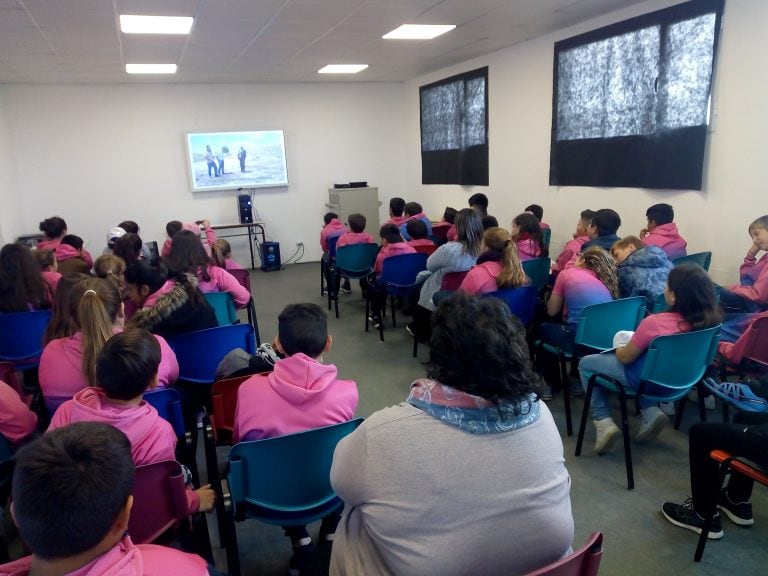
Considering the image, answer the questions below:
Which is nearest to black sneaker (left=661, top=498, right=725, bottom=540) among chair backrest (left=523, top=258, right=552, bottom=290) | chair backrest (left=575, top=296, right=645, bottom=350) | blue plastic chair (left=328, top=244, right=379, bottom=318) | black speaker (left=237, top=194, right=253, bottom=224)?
chair backrest (left=575, top=296, right=645, bottom=350)

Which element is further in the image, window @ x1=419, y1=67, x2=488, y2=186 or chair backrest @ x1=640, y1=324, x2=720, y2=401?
window @ x1=419, y1=67, x2=488, y2=186

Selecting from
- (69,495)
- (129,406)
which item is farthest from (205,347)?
(69,495)

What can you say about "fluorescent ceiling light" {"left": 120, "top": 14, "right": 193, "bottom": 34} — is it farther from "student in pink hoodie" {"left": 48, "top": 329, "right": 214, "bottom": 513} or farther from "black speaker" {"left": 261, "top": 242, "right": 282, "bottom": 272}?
"black speaker" {"left": 261, "top": 242, "right": 282, "bottom": 272}

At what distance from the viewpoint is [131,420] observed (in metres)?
1.71

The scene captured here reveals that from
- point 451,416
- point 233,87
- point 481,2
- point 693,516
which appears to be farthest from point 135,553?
point 233,87

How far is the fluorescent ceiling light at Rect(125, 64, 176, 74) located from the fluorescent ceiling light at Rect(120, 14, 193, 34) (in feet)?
6.01

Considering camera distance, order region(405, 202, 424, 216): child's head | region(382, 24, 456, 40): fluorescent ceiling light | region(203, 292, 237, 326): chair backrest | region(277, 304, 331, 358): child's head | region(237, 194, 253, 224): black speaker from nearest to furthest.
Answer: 1. region(277, 304, 331, 358): child's head
2. region(203, 292, 237, 326): chair backrest
3. region(382, 24, 456, 40): fluorescent ceiling light
4. region(405, 202, 424, 216): child's head
5. region(237, 194, 253, 224): black speaker

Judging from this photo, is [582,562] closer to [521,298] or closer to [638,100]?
[521,298]

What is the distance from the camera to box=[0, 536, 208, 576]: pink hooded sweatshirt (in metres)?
0.93

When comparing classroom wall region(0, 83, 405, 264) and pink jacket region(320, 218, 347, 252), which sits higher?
classroom wall region(0, 83, 405, 264)

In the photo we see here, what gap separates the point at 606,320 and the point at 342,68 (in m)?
5.84

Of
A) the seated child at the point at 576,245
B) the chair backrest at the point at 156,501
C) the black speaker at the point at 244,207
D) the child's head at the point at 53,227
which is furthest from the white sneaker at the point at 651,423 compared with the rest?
the black speaker at the point at 244,207

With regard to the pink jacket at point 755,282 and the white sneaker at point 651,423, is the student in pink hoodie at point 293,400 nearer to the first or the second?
the white sneaker at point 651,423

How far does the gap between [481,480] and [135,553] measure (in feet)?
2.21
